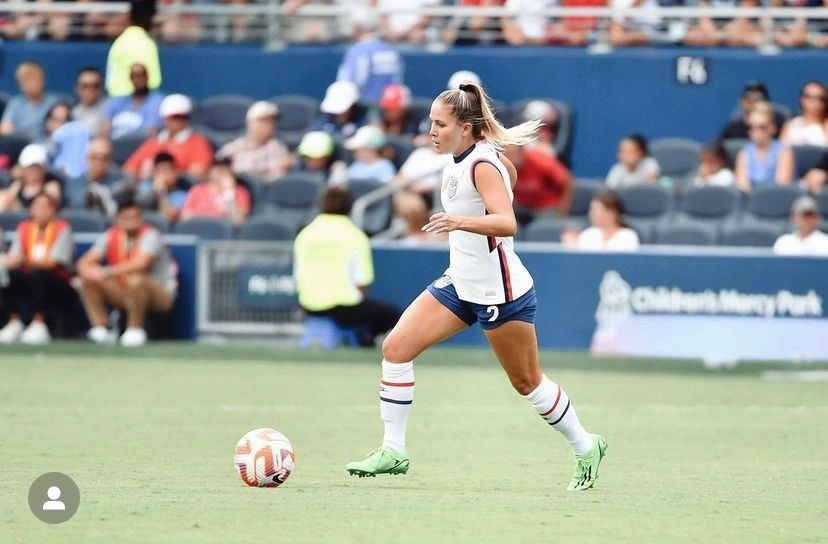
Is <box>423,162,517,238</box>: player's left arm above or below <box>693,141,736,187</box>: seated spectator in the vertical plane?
above

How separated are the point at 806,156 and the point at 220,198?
608 centimetres

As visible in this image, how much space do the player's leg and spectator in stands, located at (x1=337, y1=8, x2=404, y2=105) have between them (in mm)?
11456

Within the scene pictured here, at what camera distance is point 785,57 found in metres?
18.8

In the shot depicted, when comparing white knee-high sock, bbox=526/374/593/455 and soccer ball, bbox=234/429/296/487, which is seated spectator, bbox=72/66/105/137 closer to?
soccer ball, bbox=234/429/296/487

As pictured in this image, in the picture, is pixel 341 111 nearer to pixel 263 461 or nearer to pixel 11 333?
pixel 11 333

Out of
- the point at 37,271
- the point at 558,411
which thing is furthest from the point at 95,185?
the point at 558,411

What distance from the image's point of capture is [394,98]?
18359mm

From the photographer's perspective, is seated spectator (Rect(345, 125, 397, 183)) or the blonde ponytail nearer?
the blonde ponytail

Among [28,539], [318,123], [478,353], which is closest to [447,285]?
[28,539]

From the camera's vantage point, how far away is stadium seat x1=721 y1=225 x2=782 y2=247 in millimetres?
16047

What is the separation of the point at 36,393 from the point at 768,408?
5429mm

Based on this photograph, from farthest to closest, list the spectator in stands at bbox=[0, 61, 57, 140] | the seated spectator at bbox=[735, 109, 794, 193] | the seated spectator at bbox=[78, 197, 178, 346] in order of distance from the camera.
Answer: the spectator in stands at bbox=[0, 61, 57, 140], the seated spectator at bbox=[735, 109, 794, 193], the seated spectator at bbox=[78, 197, 178, 346]

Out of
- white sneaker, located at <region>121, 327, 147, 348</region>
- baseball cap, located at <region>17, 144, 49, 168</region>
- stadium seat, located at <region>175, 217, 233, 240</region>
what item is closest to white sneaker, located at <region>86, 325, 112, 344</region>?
white sneaker, located at <region>121, 327, 147, 348</region>

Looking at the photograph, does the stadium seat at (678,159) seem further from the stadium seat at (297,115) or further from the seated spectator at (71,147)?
the seated spectator at (71,147)
